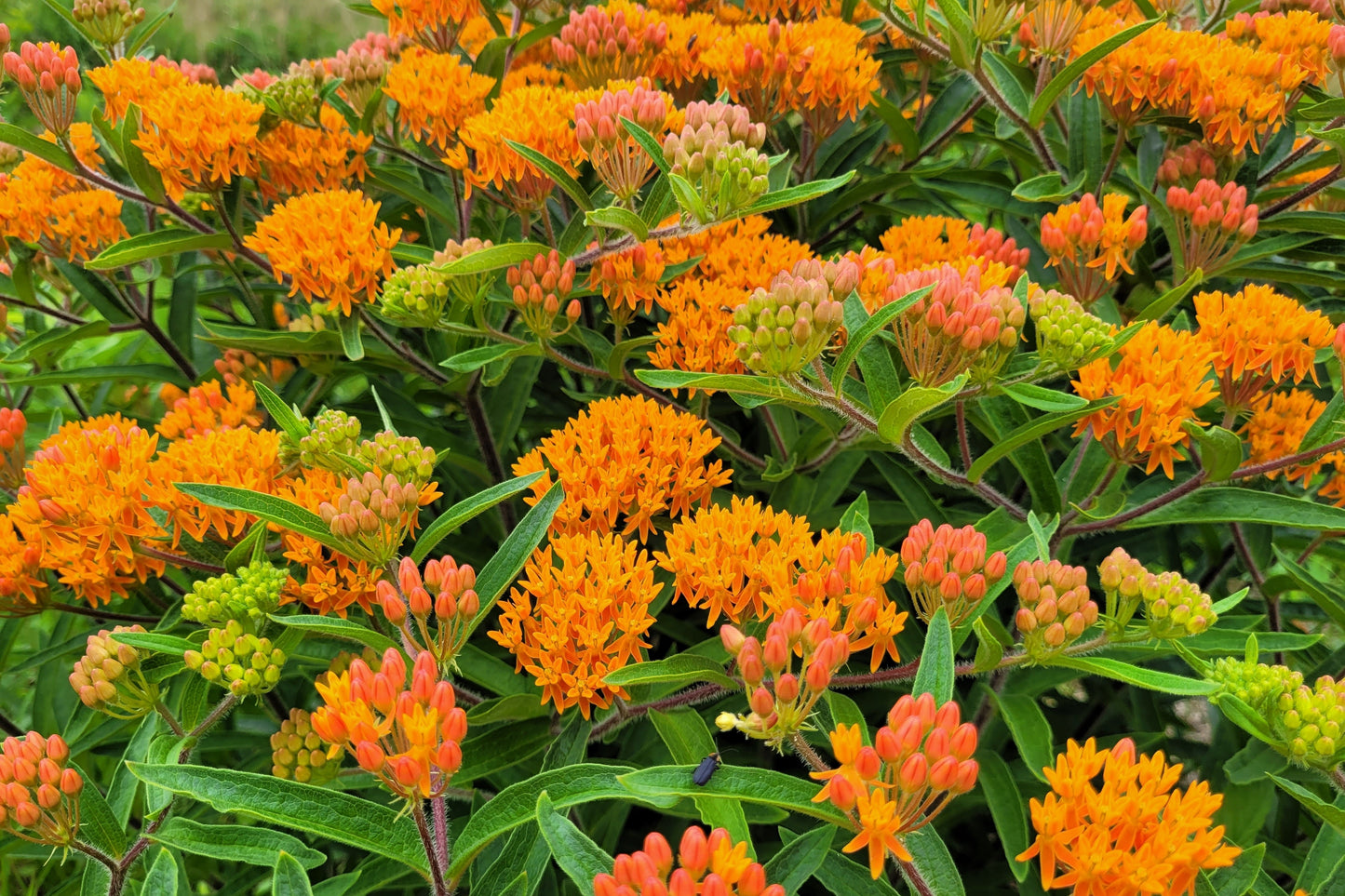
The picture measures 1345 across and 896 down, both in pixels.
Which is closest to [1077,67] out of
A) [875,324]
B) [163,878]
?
[875,324]

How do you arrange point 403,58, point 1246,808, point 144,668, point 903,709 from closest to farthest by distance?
1. point 903,709
2. point 144,668
3. point 1246,808
4. point 403,58

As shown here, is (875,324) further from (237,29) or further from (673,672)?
(237,29)

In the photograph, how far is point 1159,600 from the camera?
156cm

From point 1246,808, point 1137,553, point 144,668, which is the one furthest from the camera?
point 1137,553

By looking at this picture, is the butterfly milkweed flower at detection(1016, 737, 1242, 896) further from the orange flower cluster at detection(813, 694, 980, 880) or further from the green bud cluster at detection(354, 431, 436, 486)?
→ the green bud cluster at detection(354, 431, 436, 486)

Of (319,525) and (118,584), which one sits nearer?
(319,525)

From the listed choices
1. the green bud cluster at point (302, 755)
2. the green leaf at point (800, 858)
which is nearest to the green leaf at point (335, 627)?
the green bud cluster at point (302, 755)

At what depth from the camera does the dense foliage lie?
1.39m

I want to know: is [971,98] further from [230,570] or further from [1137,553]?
[230,570]

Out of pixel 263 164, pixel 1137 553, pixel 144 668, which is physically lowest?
pixel 1137 553

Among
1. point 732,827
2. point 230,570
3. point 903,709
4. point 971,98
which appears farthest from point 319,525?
point 971,98

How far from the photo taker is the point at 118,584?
199 centimetres

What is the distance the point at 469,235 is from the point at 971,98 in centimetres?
156

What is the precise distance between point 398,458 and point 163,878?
76 cm
